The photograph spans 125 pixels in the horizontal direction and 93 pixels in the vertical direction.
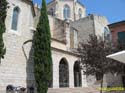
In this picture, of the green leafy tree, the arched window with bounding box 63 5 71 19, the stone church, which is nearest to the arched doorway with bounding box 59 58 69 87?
the stone church

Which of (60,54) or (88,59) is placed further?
(60,54)

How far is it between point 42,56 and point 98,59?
4.56 metres

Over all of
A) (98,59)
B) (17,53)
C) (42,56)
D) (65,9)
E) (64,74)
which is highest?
(65,9)

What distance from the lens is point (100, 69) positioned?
14.9 metres

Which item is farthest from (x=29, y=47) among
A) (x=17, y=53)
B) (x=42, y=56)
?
(x=42, y=56)

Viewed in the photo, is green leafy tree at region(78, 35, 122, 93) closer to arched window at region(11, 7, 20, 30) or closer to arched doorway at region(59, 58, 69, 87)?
arched window at region(11, 7, 20, 30)

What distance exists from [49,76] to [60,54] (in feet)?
23.1

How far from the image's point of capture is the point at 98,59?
14992mm

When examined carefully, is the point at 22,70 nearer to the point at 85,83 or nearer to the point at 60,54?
the point at 60,54

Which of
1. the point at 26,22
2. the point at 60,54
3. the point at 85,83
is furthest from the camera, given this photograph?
the point at 85,83

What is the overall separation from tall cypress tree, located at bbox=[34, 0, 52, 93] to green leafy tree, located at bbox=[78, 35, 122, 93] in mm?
3027

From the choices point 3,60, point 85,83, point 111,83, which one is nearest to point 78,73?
point 85,83

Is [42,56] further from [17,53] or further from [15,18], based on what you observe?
[15,18]

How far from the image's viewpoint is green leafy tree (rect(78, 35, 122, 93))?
14.9 metres
